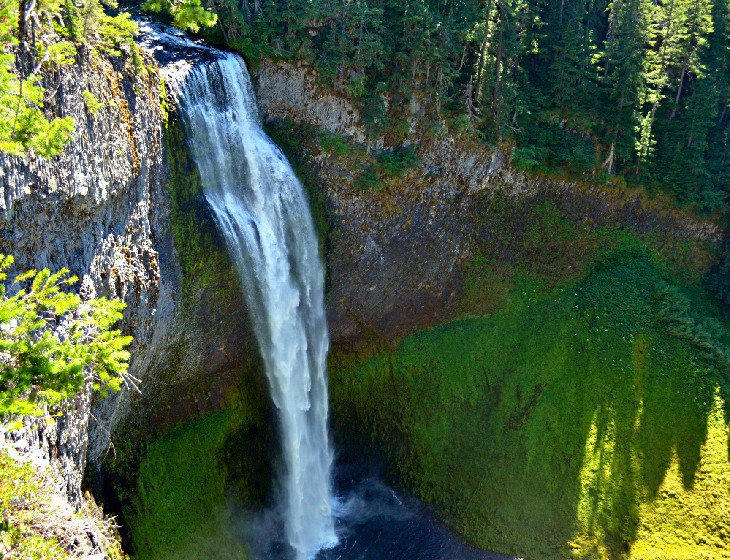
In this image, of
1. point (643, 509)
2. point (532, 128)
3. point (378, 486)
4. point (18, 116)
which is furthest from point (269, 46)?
point (643, 509)

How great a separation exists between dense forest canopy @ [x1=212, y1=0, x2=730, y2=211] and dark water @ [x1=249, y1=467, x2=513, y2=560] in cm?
1602

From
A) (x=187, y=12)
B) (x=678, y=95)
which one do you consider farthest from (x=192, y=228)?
(x=678, y=95)

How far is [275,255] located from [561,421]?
1464cm

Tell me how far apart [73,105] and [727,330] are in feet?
96.6

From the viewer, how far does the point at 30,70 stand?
11.7 meters

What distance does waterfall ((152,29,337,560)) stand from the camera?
19844 mm

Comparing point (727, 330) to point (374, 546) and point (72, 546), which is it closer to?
point (374, 546)

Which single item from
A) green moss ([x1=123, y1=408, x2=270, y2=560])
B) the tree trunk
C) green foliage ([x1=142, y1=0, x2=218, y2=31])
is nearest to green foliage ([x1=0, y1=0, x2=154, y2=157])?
green foliage ([x1=142, y1=0, x2=218, y2=31])

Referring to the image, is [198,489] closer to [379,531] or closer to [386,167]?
[379,531]

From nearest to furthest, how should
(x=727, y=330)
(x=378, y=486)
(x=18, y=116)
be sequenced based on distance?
(x=18, y=116), (x=378, y=486), (x=727, y=330)

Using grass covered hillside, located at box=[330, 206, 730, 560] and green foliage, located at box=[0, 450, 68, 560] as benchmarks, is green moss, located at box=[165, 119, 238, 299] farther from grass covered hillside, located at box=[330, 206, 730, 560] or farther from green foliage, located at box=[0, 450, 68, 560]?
green foliage, located at box=[0, 450, 68, 560]

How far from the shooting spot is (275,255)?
863 inches

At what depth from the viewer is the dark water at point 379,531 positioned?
22750 millimetres

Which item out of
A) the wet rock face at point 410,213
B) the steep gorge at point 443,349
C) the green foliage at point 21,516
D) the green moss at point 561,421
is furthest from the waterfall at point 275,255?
the green foliage at point 21,516
